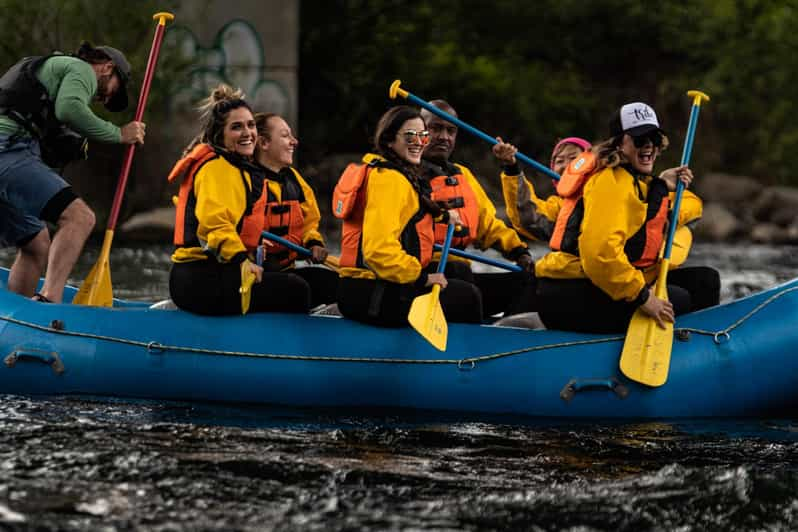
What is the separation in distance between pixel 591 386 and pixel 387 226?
982mm

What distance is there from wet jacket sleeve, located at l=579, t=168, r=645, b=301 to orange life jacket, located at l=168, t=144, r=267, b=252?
53.1 inches

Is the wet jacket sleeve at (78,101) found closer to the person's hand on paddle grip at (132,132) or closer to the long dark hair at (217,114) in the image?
the person's hand on paddle grip at (132,132)

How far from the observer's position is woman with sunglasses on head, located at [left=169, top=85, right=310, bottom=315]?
17.7 ft

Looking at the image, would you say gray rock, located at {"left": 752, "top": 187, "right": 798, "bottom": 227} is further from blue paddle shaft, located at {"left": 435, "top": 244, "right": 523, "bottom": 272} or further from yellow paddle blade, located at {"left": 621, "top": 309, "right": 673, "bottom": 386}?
yellow paddle blade, located at {"left": 621, "top": 309, "right": 673, "bottom": 386}

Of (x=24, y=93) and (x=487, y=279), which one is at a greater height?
(x=24, y=93)

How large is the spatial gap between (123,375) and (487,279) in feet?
5.54

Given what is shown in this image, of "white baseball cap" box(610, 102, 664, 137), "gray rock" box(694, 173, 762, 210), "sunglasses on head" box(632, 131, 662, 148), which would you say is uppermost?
"gray rock" box(694, 173, 762, 210)

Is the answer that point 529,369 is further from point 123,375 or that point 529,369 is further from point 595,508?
point 123,375

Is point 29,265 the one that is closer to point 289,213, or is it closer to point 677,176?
point 289,213

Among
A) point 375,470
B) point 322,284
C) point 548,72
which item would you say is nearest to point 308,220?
point 322,284

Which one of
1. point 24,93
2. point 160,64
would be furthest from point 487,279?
point 160,64

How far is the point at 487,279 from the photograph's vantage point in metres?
6.23

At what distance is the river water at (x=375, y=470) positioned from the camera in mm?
3985

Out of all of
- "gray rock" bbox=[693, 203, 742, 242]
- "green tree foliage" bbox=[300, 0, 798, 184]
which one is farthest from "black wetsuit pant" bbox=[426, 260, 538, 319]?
"green tree foliage" bbox=[300, 0, 798, 184]
